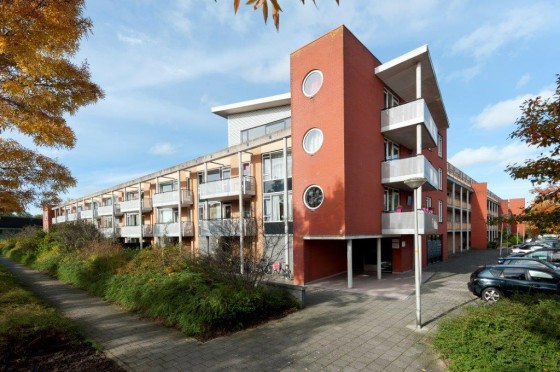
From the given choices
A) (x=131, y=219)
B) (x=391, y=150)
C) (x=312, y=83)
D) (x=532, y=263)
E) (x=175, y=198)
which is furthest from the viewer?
(x=131, y=219)

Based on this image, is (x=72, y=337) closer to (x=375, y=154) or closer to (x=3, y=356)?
(x=3, y=356)

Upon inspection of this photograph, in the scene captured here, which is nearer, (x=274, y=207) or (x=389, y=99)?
(x=389, y=99)

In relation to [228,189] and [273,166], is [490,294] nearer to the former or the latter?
[273,166]

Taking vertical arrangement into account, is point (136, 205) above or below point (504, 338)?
above

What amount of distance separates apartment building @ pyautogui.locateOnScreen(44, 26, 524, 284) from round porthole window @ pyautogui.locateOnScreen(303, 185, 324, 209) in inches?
1.8

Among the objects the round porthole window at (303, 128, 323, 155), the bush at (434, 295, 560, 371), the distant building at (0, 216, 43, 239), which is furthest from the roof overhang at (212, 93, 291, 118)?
the distant building at (0, 216, 43, 239)

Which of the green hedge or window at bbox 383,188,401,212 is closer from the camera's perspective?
the green hedge

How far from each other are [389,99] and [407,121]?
9.83ft

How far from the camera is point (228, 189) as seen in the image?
64.5ft

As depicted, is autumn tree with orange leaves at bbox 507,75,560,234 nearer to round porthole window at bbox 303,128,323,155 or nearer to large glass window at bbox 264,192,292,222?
round porthole window at bbox 303,128,323,155

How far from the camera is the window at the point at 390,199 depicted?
16.4 meters

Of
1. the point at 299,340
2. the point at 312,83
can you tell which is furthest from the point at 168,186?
the point at 299,340

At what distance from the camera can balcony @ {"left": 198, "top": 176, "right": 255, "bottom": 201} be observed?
18.8 metres

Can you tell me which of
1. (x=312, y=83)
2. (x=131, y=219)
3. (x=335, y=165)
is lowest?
(x=131, y=219)
